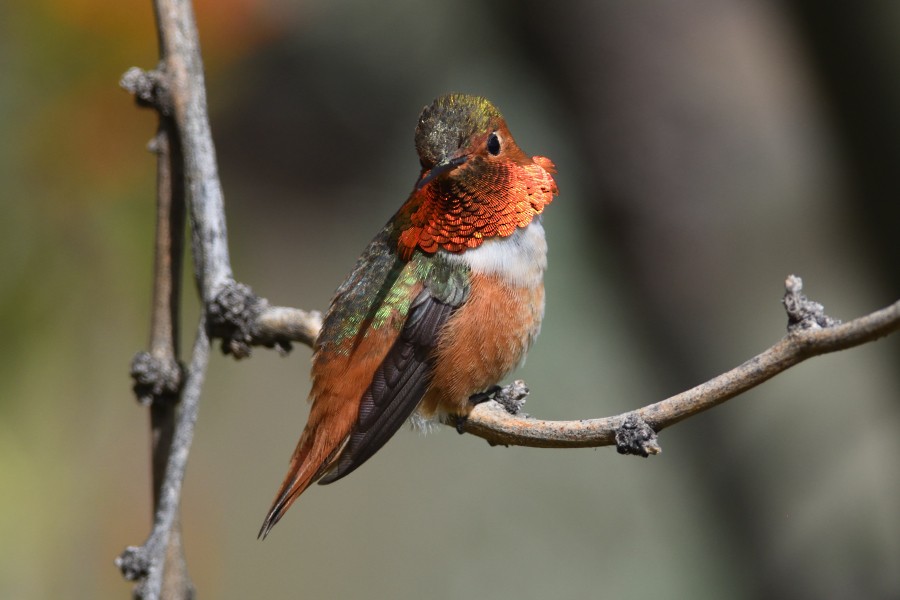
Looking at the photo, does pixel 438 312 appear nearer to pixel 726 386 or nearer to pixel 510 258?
pixel 510 258

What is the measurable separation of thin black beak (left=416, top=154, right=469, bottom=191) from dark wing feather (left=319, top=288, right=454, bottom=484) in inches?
15.8

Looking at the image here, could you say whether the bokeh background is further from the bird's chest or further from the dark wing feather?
the bird's chest

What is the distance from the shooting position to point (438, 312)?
113 inches

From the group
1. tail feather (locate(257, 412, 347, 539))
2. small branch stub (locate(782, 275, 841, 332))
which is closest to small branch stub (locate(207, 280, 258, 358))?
tail feather (locate(257, 412, 347, 539))

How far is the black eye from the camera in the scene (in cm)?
286

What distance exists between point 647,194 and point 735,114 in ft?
2.37

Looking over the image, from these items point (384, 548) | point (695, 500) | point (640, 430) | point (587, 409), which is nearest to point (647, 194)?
point (587, 409)

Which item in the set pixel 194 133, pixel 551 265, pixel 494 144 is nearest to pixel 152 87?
pixel 194 133

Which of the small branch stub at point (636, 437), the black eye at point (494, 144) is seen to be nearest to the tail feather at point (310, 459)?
the black eye at point (494, 144)

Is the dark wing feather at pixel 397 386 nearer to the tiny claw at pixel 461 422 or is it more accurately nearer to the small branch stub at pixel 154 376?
the tiny claw at pixel 461 422

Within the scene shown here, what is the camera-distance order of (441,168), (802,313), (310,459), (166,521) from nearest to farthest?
(802,313), (166,521), (441,168), (310,459)

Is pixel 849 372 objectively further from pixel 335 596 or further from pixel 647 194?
pixel 335 596

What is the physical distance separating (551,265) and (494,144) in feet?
14.1

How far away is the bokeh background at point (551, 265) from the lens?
A: 5.13m
